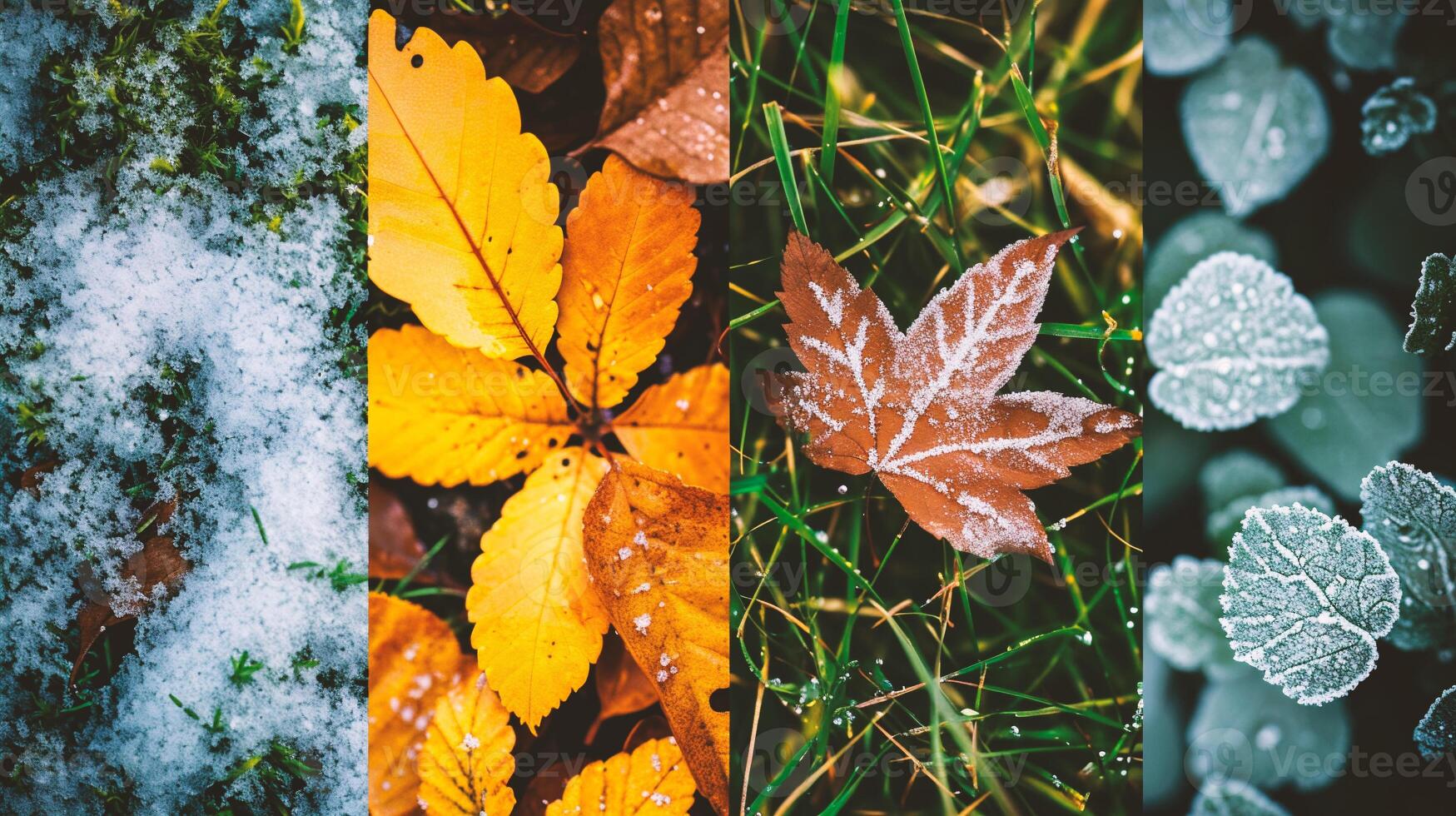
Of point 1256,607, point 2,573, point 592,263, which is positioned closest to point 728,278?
point 592,263

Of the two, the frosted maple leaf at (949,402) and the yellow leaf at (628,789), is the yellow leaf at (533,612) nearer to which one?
the yellow leaf at (628,789)

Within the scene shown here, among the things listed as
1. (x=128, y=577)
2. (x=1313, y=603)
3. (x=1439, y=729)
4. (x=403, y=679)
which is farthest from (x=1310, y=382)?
(x=128, y=577)

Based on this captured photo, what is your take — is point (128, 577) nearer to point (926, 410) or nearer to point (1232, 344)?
point (926, 410)

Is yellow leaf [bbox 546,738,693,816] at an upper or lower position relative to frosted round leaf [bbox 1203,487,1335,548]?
lower

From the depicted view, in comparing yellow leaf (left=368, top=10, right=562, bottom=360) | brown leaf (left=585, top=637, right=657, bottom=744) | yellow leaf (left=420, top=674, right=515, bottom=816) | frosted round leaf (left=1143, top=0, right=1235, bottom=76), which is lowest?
yellow leaf (left=420, top=674, right=515, bottom=816)

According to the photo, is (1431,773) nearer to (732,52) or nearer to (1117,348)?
(1117,348)

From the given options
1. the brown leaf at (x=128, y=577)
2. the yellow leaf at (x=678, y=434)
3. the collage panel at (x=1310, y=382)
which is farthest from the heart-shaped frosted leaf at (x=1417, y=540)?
the brown leaf at (x=128, y=577)

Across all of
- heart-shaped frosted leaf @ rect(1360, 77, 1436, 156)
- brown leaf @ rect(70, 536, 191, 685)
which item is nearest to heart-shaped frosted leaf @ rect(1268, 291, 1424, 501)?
heart-shaped frosted leaf @ rect(1360, 77, 1436, 156)

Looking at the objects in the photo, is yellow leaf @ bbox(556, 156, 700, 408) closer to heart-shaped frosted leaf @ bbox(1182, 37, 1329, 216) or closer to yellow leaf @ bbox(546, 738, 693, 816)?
yellow leaf @ bbox(546, 738, 693, 816)
